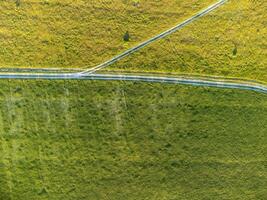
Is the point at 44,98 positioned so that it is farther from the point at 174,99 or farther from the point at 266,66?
the point at 266,66

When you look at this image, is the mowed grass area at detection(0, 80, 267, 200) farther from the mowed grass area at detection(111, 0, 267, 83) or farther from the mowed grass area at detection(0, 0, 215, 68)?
the mowed grass area at detection(0, 0, 215, 68)

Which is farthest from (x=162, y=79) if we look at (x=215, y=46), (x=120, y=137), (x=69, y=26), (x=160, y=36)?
(x=69, y=26)

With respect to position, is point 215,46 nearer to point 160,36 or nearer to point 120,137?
point 160,36

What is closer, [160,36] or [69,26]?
[69,26]

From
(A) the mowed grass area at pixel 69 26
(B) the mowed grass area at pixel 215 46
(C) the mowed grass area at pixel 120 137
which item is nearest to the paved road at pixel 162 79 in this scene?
(C) the mowed grass area at pixel 120 137

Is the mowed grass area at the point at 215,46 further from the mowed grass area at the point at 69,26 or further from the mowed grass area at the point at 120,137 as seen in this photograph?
the mowed grass area at the point at 120,137

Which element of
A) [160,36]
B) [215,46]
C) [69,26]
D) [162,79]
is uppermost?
[69,26]
